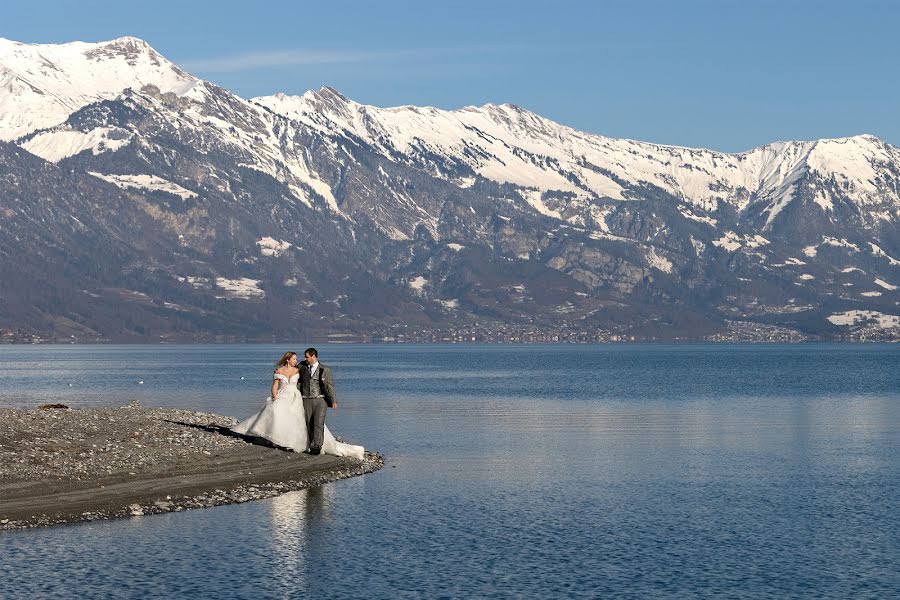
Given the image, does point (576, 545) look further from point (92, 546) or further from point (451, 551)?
point (92, 546)

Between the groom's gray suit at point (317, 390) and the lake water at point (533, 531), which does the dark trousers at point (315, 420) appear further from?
the lake water at point (533, 531)

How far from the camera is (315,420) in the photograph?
2638 inches

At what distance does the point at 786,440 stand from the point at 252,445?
40.9m

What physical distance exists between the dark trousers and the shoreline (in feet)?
2.68

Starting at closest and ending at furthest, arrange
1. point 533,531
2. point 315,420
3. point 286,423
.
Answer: point 533,531, point 315,420, point 286,423

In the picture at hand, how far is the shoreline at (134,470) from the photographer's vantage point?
52.6 metres

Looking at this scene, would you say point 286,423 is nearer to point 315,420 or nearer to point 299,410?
point 299,410

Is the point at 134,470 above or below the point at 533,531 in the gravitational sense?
above

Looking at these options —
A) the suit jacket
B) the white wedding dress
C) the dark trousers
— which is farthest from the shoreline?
the suit jacket

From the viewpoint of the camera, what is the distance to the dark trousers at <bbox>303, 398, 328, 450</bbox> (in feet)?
215

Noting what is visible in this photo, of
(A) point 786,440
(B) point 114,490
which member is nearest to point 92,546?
(B) point 114,490

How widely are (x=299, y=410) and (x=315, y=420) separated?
1036 millimetres

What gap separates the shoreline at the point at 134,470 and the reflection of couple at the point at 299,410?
725 mm

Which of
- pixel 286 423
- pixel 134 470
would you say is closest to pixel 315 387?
pixel 286 423
